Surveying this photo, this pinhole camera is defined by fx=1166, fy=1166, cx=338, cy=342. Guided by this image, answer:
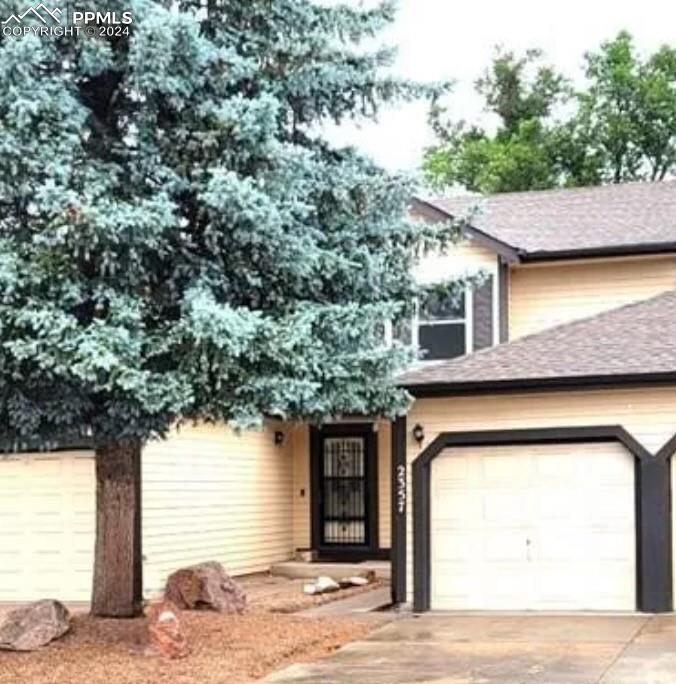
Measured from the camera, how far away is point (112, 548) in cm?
1145

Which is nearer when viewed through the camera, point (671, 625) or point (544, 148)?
point (671, 625)

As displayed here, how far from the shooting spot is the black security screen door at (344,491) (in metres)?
20.0

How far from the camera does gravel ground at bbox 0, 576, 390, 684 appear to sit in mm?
9594

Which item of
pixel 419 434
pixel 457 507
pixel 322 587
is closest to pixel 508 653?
pixel 457 507

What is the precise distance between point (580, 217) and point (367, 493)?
236 inches

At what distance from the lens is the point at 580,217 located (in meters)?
20.0

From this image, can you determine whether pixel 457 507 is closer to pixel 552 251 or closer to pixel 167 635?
pixel 167 635

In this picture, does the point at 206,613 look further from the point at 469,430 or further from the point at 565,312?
the point at 565,312

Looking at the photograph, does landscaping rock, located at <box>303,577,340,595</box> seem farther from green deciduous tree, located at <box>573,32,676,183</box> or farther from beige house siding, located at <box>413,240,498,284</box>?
green deciduous tree, located at <box>573,32,676,183</box>

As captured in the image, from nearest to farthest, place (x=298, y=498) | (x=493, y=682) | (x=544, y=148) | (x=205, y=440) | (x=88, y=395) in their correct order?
→ (x=493, y=682), (x=88, y=395), (x=205, y=440), (x=298, y=498), (x=544, y=148)

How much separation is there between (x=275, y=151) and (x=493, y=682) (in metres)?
4.84

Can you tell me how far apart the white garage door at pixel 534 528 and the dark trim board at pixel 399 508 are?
36 cm

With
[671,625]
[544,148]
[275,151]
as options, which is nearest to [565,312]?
[671,625]

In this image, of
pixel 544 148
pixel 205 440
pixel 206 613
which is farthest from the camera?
pixel 544 148
